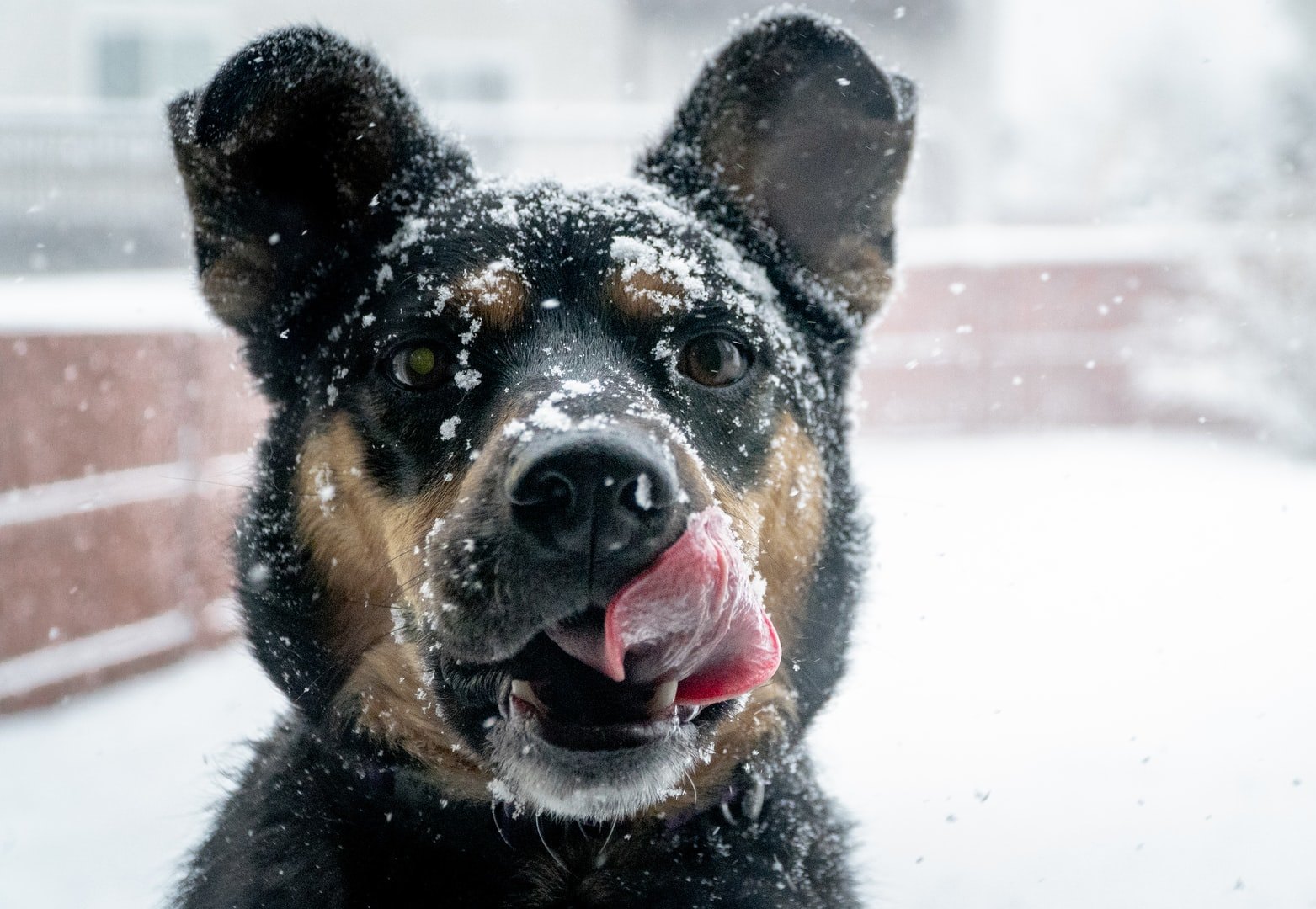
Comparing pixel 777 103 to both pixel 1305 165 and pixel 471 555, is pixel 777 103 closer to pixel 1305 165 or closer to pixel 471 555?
pixel 471 555

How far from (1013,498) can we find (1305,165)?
248 inches

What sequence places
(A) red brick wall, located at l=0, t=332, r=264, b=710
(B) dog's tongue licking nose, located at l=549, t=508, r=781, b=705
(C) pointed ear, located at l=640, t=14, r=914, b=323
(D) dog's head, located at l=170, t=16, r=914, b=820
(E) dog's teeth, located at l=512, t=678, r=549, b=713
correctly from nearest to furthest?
(B) dog's tongue licking nose, located at l=549, t=508, r=781, b=705 < (D) dog's head, located at l=170, t=16, r=914, b=820 < (E) dog's teeth, located at l=512, t=678, r=549, b=713 < (C) pointed ear, located at l=640, t=14, r=914, b=323 < (A) red brick wall, located at l=0, t=332, r=264, b=710

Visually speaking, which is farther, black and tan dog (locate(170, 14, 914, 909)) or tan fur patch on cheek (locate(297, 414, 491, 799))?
tan fur patch on cheek (locate(297, 414, 491, 799))

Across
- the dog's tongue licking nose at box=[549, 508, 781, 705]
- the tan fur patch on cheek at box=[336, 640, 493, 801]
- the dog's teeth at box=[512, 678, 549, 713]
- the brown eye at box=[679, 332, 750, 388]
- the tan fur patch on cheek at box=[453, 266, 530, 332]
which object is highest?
the tan fur patch on cheek at box=[453, 266, 530, 332]

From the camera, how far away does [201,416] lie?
6324 mm

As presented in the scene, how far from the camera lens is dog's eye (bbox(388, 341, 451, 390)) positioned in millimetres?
2477

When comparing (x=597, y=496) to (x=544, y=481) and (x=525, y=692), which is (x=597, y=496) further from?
(x=525, y=692)

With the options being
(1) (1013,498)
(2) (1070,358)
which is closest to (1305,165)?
(2) (1070,358)

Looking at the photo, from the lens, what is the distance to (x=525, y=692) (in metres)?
2.06

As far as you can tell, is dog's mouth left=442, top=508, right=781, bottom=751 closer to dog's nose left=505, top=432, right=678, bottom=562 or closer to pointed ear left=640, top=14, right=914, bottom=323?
dog's nose left=505, top=432, right=678, bottom=562

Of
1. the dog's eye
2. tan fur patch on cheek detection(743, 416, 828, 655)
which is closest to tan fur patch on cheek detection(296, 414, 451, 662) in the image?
the dog's eye

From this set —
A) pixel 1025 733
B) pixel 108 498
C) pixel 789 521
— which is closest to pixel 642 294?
pixel 789 521

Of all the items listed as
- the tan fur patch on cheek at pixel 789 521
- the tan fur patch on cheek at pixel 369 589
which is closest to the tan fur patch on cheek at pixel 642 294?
the tan fur patch on cheek at pixel 789 521

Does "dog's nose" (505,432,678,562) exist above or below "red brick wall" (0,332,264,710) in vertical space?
above
